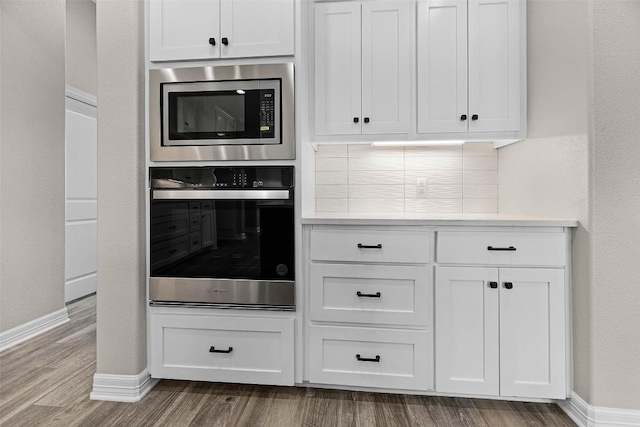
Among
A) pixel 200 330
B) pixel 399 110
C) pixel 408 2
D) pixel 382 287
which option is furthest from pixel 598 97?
pixel 200 330

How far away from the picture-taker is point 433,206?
8.39ft

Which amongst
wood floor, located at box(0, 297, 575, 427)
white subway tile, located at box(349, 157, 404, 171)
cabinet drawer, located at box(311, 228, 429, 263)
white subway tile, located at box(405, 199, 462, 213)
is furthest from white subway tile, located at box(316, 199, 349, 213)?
wood floor, located at box(0, 297, 575, 427)

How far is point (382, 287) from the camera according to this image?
194 centimetres

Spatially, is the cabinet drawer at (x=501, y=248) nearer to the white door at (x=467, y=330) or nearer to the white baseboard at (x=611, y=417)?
the white door at (x=467, y=330)

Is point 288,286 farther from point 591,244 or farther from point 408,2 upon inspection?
point 408,2

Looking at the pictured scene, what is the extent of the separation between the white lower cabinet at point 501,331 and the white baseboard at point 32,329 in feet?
9.56

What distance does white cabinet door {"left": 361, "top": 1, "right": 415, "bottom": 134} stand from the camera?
7.16 feet

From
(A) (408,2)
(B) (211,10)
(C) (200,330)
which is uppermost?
(A) (408,2)

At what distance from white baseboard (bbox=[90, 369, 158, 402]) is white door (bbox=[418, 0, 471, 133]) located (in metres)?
2.11

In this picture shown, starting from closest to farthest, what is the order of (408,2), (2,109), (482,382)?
(482,382)
(408,2)
(2,109)

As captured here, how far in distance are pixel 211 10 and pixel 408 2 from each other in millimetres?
1092

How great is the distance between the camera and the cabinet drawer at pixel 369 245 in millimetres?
1914

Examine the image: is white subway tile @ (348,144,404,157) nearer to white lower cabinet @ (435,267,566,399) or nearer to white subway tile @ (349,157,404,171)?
white subway tile @ (349,157,404,171)

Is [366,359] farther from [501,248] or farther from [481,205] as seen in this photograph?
[481,205]
